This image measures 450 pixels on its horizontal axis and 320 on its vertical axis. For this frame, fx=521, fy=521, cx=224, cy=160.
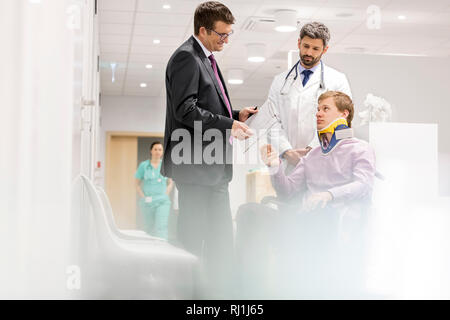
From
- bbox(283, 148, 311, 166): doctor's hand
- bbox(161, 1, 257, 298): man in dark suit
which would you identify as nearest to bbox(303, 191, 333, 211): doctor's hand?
bbox(283, 148, 311, 166): doctor's hand

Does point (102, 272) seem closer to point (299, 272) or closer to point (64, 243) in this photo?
point (64, 243)

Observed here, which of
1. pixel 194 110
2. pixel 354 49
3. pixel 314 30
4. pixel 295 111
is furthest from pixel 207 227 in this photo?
pixel 354 49

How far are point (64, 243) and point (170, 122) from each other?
564mm

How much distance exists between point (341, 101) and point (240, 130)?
0.40 m

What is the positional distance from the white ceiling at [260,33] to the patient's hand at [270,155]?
0.17 m

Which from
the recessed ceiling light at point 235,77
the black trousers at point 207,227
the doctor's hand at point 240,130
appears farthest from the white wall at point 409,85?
the black trousers at point 207,227

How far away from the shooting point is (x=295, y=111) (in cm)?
173

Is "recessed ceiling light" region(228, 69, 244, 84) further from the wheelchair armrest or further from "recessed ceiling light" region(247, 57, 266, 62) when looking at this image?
the wheelchair armrest

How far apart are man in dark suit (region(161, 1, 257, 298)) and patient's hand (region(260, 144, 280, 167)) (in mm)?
116

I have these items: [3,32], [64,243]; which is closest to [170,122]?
[64,243]

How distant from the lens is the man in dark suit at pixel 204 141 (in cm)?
155

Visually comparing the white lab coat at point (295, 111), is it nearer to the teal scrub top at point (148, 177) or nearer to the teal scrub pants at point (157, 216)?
the teal scrub pants at point (157, 216)

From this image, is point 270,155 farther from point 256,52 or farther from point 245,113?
point 256,52

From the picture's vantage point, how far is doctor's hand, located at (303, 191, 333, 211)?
5.34 ft
